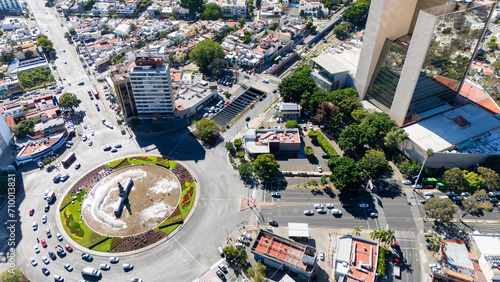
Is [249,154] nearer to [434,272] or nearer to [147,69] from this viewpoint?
[147,69]

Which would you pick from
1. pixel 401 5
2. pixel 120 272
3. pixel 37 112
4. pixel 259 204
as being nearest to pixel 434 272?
pixel 259 204

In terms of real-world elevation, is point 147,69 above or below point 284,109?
above

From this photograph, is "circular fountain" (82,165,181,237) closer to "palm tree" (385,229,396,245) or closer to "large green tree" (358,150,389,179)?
"large green tree" (358,150,389,179)

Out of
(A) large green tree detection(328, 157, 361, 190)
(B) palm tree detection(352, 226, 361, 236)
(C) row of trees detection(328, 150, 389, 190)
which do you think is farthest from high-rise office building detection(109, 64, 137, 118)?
(B) palm tree detection(352, 226, 361, 236)

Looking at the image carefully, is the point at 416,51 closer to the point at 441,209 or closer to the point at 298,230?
the point at 441,209

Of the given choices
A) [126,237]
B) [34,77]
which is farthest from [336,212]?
[34,77]

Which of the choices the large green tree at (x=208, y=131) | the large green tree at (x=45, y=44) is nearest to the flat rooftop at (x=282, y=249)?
the large green tree at (x=208, y=131)

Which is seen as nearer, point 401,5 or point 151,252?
point 151,252
